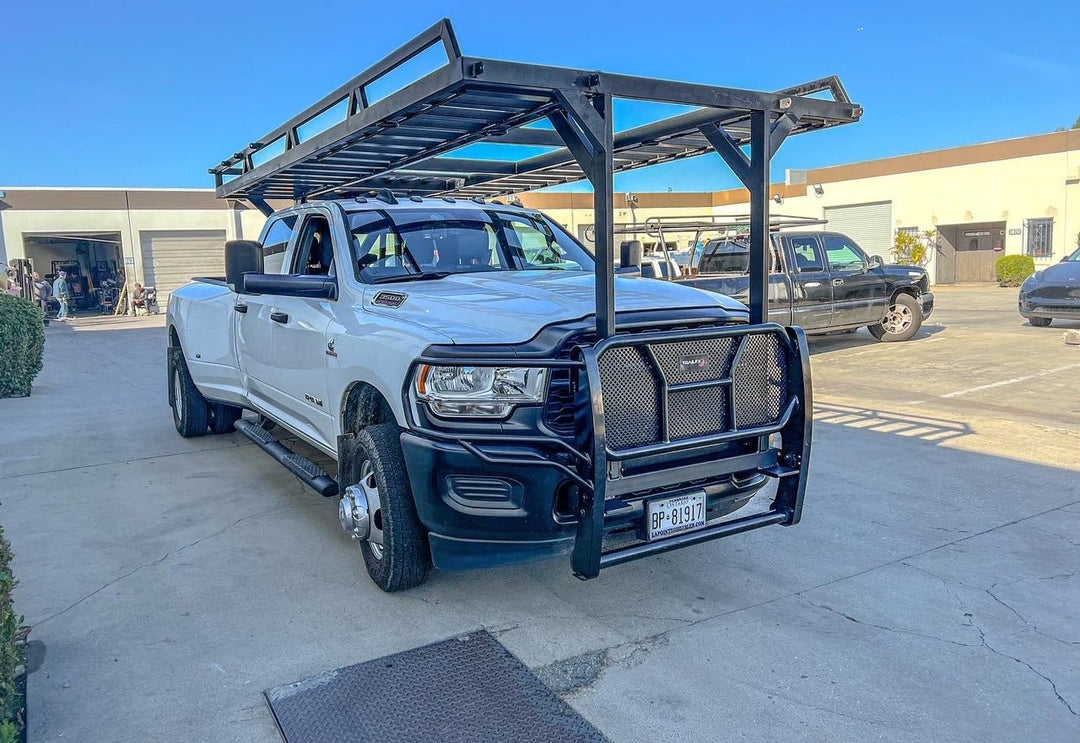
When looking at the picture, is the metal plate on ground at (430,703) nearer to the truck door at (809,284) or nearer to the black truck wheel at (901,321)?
the truck door at (809,284)

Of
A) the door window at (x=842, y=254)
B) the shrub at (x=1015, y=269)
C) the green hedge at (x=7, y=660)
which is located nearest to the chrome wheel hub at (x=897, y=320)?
the door window at (x=842, y=254)

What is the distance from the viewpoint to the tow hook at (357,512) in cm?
390

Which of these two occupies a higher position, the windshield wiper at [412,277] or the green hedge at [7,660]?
the windshield wiper at [412,277]

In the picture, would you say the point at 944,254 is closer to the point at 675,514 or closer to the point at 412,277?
the point at 412,277

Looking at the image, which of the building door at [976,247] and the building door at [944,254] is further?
the building door at [944,254]

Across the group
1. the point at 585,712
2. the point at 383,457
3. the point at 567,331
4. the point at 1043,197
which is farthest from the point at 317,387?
the point at 1043,197

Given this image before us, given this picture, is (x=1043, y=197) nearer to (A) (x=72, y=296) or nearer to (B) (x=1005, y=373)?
(B) (x=1005, y=373)

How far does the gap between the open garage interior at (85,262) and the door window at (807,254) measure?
88.7ft

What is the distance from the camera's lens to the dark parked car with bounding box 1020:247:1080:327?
41.9 ft

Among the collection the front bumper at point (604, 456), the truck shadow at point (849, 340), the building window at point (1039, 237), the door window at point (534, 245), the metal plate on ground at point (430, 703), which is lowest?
the metal plate on ground at point (430, 703)

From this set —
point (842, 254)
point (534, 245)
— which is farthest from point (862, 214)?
point (534, 245)

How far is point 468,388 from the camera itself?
11.3ft

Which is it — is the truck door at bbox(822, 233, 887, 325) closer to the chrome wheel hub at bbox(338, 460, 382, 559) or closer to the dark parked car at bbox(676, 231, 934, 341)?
the dark parked car at bbox(676, 231, 934, 341)

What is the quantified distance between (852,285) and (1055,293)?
3.43m
